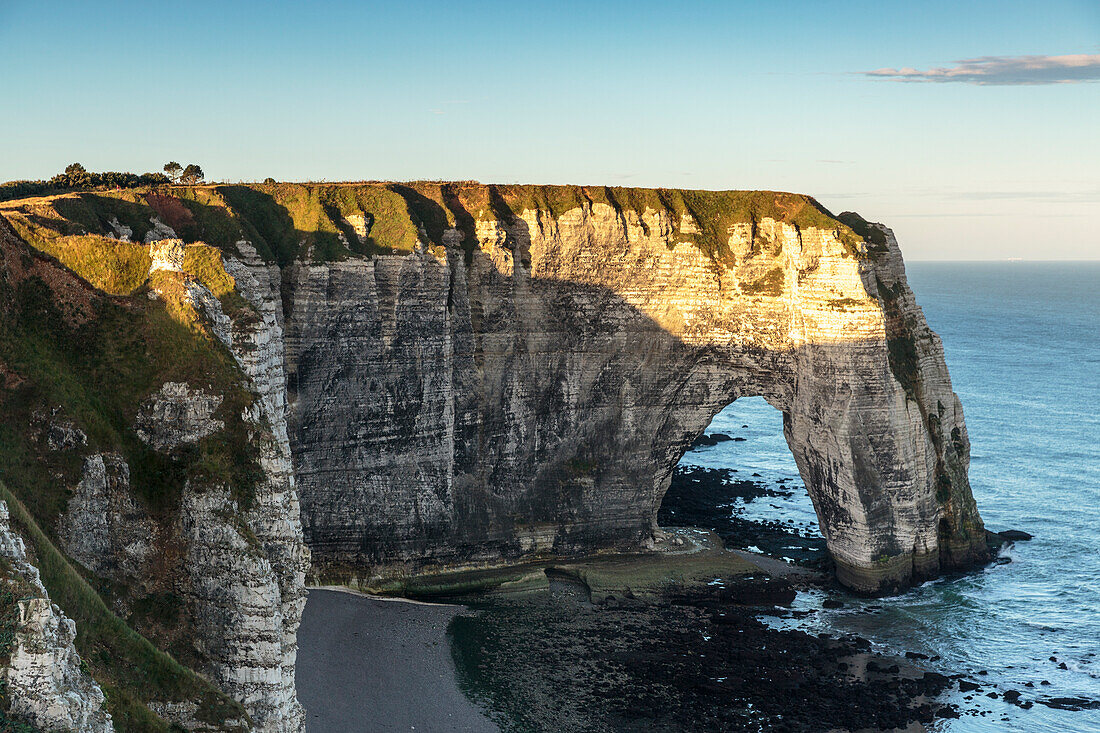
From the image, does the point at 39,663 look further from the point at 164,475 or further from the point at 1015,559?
the point at 1015,559

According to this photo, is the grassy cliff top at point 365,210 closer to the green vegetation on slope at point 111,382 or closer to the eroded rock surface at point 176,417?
the green vegetation on slope at point 111,382

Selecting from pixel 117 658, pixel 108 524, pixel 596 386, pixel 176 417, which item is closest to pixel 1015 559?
pixel 596 386

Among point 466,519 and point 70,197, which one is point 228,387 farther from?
point 466,519

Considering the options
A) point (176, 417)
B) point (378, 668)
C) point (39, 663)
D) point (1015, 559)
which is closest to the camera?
point (39, 663)

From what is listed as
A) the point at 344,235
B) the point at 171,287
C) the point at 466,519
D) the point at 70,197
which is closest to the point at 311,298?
the point at 344,235

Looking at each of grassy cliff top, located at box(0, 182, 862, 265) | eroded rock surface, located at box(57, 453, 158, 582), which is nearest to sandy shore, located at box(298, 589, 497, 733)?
eroded rock surface, located at box(57, 453, 158, 582)

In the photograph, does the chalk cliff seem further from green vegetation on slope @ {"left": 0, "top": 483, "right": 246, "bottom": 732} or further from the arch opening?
green vegetation on slope @ {"left": 0, "top": 483, "right": 246, "bottom": 732}
